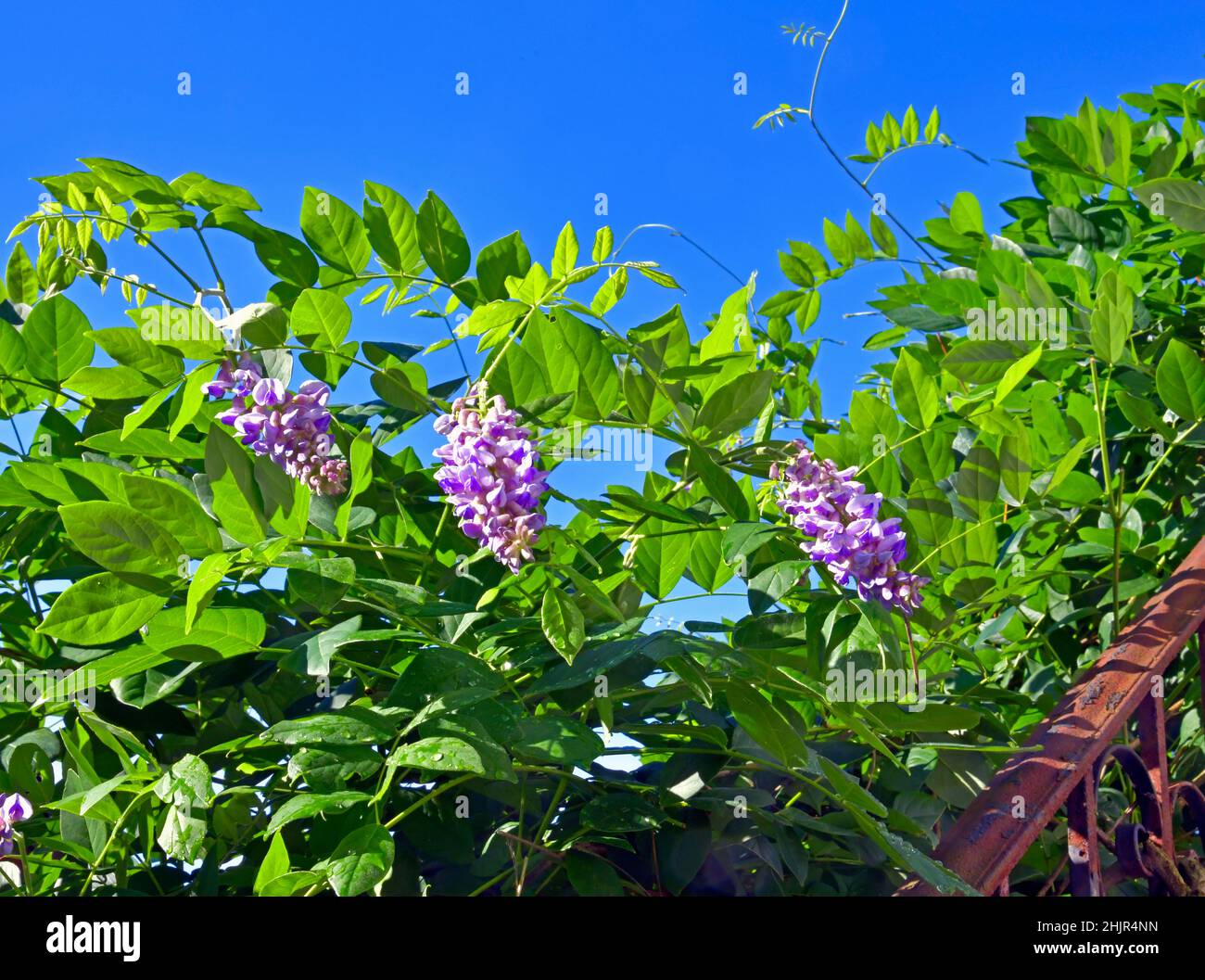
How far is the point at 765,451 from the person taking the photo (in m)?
0.95

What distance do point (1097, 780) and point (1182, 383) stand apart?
0.47m

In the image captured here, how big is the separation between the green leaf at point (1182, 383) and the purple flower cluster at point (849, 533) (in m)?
0.51

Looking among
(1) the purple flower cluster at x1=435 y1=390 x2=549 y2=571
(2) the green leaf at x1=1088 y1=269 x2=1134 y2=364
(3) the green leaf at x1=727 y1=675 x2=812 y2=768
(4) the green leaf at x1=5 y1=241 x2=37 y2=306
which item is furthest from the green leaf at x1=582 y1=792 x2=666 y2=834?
(4) the green leaf at x1=5 y1=241 x2=37 y2=306

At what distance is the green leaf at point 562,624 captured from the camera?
28.3 inches

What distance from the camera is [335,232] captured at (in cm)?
107

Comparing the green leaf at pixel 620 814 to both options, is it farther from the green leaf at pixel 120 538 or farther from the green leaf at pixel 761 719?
the green leaf at pixel 120 538

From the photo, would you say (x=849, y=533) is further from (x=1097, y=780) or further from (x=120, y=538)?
(x=120, y=538)

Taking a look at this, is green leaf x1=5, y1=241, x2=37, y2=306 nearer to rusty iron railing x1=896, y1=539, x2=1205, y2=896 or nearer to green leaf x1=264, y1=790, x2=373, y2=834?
green leaf x1=264, y1=790, x2=373, y2=834

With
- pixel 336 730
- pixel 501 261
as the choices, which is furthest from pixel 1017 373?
pixel 336 730

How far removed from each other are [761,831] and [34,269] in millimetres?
983

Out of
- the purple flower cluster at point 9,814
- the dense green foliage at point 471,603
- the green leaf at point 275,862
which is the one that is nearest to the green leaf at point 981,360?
the dense green foliage at point 471,603

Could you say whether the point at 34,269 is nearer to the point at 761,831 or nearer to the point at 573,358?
the point at 573,358

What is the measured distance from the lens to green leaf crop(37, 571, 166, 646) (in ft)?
2.42

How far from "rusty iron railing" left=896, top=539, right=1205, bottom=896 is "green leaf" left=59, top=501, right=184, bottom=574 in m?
0.64
